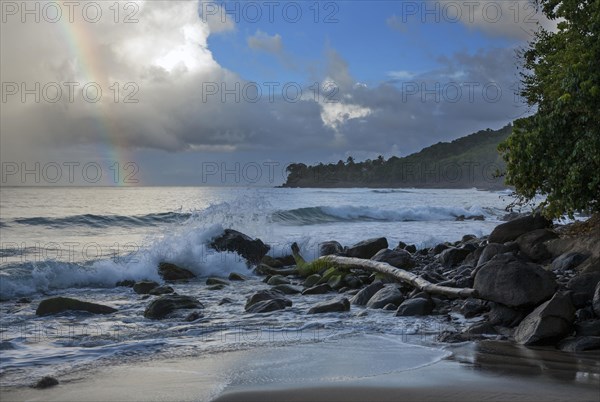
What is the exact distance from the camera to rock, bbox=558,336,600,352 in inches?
314

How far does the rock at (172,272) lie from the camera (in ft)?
59.5

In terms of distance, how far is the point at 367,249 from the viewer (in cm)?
1897

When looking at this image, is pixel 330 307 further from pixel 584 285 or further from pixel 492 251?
pixel 492 251

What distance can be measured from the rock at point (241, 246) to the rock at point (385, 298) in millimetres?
9143

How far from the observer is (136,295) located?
1470cm

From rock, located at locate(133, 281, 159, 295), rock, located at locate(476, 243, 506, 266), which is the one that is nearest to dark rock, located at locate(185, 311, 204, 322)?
rock, located at locate(133, 281, 159, 295)

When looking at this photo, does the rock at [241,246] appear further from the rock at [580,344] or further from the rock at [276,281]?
the rock at [580,344]

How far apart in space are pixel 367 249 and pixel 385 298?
704cm

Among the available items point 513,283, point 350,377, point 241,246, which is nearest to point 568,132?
point 513,283

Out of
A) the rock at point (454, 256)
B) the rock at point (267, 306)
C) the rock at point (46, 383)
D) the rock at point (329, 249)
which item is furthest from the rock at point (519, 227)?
the rock at point (46, 383)

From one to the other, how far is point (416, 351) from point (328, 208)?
37117 mm

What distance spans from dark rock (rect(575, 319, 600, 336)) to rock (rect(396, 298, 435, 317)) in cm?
289

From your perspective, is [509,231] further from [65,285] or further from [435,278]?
[65,285]

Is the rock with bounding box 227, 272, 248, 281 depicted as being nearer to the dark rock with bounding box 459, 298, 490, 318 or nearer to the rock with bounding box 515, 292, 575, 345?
the dark rock with bounding box 459, 298, 490, 318
